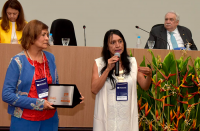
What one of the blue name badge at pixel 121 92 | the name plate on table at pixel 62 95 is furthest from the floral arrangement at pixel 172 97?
the name plate on table at pixel 62 95

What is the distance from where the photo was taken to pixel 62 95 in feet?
6.01

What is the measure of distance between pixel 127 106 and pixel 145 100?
741mm

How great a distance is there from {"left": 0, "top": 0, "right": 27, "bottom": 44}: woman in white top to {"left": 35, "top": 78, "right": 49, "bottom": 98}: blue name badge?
5.84ft

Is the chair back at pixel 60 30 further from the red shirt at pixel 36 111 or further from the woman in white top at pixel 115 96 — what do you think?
the red shirt at pixel 36 111

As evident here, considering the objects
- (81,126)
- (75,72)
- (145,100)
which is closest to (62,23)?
(75,72)

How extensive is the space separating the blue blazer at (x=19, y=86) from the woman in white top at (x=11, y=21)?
175 centimetres

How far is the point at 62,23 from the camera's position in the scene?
13.9ft

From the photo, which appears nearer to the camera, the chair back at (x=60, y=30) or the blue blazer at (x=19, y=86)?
the blue blazer at (x=19, y=86)

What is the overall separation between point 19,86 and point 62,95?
12.3 inches

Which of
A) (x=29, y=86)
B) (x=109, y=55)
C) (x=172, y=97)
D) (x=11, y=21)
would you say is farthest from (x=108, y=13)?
(x=29, y=86)

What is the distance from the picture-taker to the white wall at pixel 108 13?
17.6ft

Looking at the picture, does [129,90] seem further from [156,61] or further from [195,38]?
[195,38]

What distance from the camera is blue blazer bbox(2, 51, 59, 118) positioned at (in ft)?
5.64

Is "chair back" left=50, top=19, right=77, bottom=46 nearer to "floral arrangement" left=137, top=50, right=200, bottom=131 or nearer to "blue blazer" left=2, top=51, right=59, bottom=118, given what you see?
"floral arrangement" left=137, top=50, right=200, bottom=131
